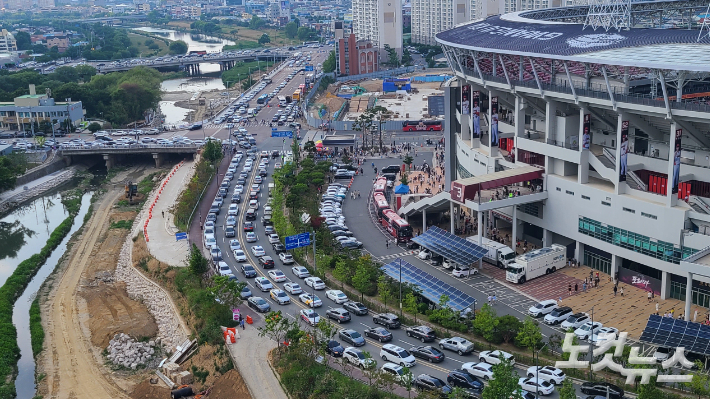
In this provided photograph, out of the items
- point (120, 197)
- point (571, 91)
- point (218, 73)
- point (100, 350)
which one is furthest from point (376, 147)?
point (218, 73)

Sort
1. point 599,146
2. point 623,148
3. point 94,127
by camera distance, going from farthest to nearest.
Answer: point 94,127, point 599,146, point 623,148

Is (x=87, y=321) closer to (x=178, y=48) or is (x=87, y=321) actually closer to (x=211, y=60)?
(x=211, y=60)

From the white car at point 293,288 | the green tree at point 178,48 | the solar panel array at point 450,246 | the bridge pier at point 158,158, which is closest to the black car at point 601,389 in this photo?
the solar panel array at point 450,246

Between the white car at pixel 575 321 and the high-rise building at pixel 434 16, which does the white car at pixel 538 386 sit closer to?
the white car at pixel 575 321

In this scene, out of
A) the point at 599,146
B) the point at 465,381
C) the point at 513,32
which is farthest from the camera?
the point at 513,32

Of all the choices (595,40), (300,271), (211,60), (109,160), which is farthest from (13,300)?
(211,60)

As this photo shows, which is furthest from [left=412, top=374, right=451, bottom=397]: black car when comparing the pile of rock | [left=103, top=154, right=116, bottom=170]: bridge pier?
[left=103, top=154, right=116, bottom=170]: bridge pier
